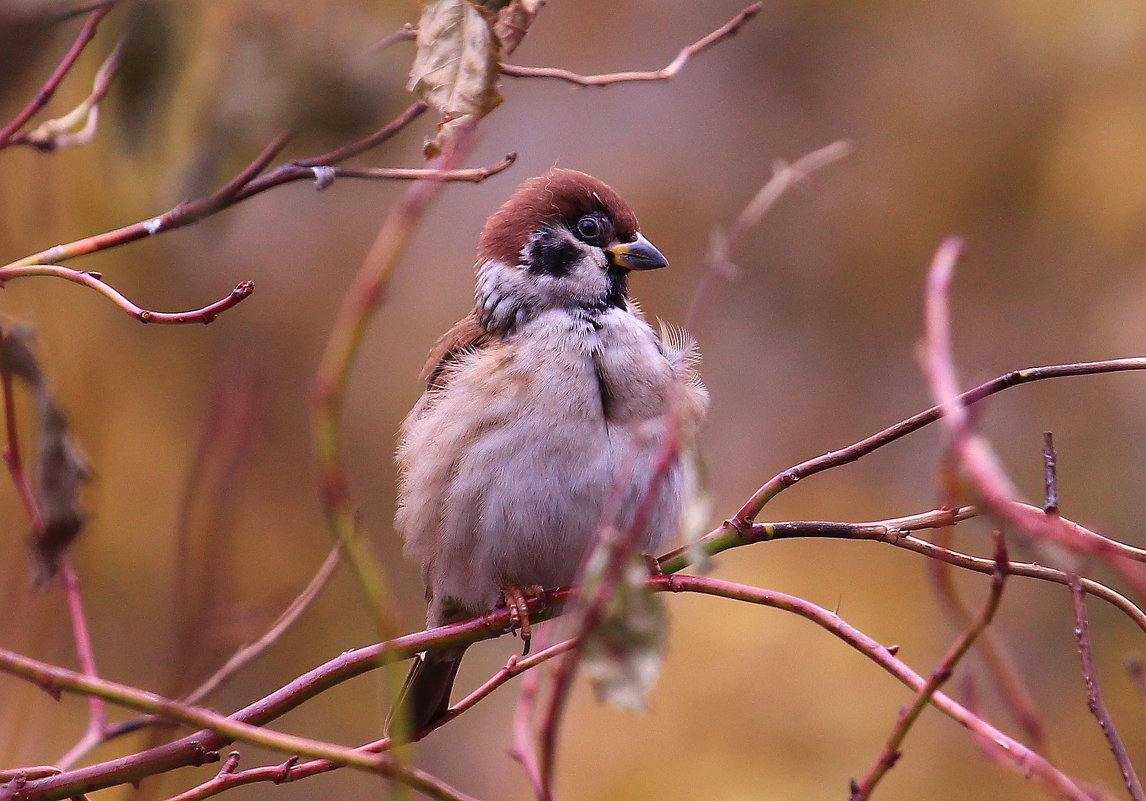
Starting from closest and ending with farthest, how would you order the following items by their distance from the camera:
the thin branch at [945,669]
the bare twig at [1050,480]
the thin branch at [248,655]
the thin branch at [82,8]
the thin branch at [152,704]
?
the thin branch at [945,669] → the thin branch at [152,704] → the bare twig at [1050,480] → the thin branch at [82,8] → the thin branch at [248,655]

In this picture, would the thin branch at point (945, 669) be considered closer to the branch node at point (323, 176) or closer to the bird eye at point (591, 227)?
the branch node at point (323, 176)

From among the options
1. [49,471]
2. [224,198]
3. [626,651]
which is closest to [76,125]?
[224,198]

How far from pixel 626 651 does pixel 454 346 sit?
208 centimetres

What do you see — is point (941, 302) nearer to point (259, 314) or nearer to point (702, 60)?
point (259, 314)

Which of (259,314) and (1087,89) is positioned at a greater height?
(1087,89)

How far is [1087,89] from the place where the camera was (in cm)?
642

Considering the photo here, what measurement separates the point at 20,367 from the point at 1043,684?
18.0 feet

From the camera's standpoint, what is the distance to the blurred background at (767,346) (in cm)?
530

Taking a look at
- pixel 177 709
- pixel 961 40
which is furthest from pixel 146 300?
pixel 177 709

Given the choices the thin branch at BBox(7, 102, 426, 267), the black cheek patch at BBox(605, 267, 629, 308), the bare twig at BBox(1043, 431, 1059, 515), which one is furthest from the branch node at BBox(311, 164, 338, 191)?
the black cheek patch at BBox(605, 267, 629, 308)

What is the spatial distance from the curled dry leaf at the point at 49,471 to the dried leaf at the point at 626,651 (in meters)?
0.86

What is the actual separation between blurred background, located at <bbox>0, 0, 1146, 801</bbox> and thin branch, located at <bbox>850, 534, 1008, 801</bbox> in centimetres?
276

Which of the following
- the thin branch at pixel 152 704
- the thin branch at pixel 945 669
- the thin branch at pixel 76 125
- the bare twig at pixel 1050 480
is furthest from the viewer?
the thin branch at pixel 76 125

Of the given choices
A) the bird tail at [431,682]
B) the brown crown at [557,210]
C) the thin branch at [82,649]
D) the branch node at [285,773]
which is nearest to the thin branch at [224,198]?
the thin branch at [82,649]
